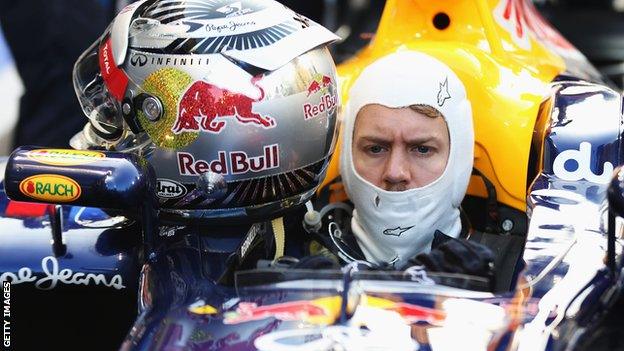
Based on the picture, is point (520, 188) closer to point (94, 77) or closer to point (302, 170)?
point (302, 170)

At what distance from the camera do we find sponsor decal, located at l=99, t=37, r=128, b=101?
3.08 meters

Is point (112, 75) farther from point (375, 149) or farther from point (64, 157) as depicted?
point (375, 149)

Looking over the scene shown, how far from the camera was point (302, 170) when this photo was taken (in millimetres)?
3148

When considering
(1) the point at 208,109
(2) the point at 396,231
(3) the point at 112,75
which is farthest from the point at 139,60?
(2) the point at 396,231

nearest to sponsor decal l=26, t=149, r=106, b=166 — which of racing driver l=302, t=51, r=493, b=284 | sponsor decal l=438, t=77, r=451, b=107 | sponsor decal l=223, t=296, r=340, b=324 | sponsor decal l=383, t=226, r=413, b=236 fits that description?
sponsor decal l=223, t=296, r=340, b=324

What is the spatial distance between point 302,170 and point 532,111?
819 millimetres

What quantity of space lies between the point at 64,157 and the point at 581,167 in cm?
132

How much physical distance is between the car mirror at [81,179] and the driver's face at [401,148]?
688 millimetres

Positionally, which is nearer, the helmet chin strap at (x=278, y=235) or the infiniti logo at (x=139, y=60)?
the infiniti logo at (x=139, y=60)

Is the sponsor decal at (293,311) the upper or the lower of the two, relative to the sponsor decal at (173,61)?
lower

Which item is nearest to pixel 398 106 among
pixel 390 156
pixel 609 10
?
pixel 390 156

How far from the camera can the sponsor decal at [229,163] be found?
9.95 feet
